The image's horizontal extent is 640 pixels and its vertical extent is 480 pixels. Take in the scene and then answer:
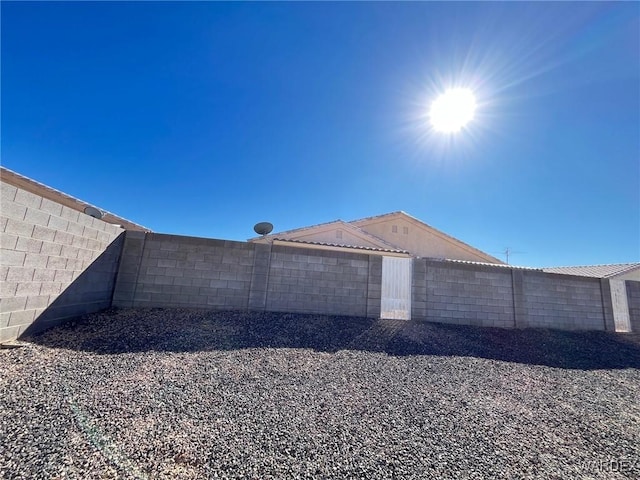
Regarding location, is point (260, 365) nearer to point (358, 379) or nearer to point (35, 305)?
point (358, 379)

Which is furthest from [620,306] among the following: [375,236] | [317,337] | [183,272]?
[183,272]

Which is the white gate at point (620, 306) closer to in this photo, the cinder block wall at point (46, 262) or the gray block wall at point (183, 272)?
the gray block wall at point (183, 272)

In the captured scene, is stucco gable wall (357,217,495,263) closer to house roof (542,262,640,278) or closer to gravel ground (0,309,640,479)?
house roof (542,262,640,278)

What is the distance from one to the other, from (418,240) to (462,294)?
8159mm

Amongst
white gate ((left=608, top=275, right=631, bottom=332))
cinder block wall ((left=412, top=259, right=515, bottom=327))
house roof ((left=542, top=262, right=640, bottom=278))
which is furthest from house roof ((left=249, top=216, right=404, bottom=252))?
house roof ((left=542, top=262, right=640, bottom=278))

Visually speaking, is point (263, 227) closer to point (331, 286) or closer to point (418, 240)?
point (331, 286)

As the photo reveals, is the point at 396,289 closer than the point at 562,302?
Yes

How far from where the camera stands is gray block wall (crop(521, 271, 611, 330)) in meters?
7.45

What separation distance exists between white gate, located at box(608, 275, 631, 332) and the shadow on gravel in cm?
143

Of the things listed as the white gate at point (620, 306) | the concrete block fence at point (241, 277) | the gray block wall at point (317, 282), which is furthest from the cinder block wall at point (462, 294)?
the white gate at point (620, 306)

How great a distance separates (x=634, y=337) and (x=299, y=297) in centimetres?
954

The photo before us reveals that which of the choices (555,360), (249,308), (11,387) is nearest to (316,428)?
(11,387)

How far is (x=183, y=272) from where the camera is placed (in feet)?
19.0

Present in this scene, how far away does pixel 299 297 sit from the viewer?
6.34 m
